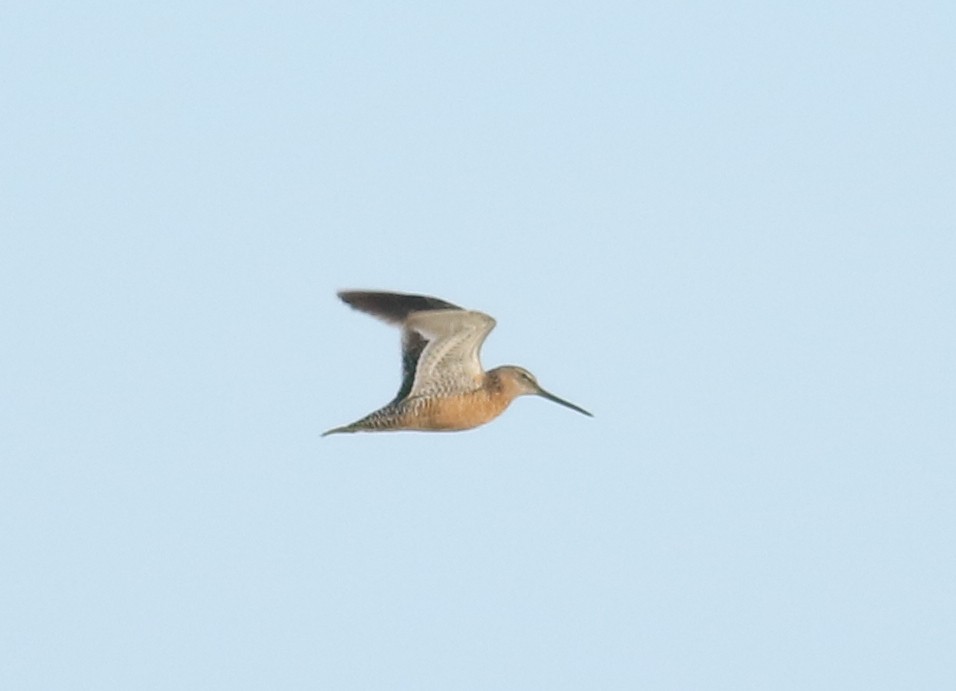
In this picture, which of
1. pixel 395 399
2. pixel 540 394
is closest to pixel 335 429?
pixel 395 399

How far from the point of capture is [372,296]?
98.1 feet

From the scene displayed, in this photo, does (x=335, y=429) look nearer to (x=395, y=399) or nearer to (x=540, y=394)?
(x=395, y=399)

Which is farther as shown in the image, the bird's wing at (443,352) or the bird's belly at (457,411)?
the bird's belly at (457,411)

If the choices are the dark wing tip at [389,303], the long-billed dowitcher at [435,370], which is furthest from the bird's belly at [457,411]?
the dark wing tip at [389,303]

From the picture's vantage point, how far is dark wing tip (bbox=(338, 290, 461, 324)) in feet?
95.3

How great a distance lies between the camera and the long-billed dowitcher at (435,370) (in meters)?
29.0

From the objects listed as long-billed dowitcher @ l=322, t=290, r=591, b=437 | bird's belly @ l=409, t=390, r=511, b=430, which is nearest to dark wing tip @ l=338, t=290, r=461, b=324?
long-billed dowitcher @ l=322, t=290, r=591, b=437

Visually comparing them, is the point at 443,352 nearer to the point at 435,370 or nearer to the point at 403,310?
the point at 435,370

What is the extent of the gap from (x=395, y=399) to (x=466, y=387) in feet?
2.71

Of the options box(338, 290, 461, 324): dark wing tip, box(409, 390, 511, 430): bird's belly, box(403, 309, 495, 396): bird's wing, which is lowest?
box(409, 390, 511, 430): bird's belly

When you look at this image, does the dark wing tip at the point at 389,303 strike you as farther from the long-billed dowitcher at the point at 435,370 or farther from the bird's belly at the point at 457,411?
the bird's belly at the point at 457,411

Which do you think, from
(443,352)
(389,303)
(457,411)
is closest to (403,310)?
(389,303)

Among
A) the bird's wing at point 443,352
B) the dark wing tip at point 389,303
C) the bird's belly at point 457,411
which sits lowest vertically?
the bird's belly at point 457,411

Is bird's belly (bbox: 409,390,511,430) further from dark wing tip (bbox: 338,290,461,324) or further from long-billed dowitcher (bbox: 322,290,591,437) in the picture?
dark wing tip (bbox: 338,290,461,324)
